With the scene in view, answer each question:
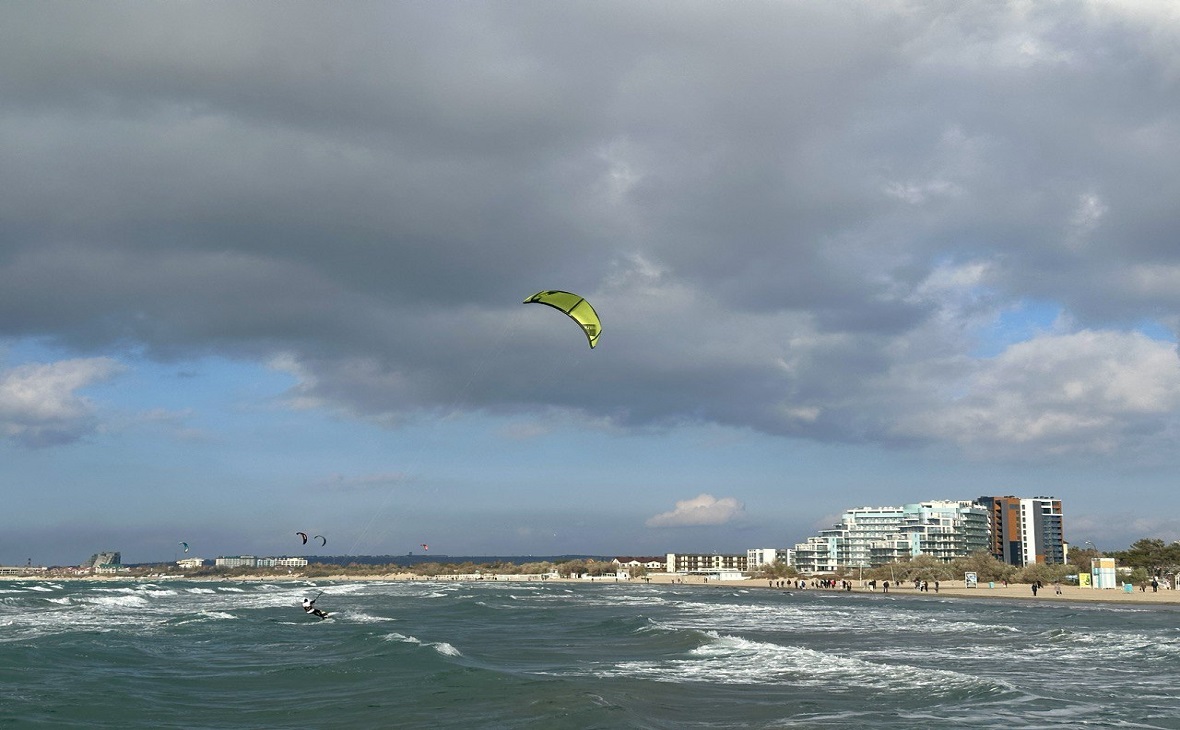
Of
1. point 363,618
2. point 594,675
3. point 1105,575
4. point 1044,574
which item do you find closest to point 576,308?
point 594,675

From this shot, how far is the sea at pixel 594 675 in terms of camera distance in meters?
19.3

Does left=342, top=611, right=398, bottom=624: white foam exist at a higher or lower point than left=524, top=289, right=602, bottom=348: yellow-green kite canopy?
lower

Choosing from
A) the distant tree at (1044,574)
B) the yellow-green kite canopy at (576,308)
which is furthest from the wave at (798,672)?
the distant tree at (1044,574)

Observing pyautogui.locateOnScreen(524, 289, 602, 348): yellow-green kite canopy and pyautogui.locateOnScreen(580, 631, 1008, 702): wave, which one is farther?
pyautogui.locateOnScreen(524, 289, 602, 348): yellow-green kite canopy

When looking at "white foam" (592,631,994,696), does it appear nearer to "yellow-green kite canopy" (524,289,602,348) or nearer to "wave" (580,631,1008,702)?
"wave" (580,631,1008,702)

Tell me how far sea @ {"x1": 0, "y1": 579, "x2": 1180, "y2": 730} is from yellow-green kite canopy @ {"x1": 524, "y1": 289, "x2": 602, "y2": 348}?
9436 mm

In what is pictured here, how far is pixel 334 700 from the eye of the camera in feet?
71.1

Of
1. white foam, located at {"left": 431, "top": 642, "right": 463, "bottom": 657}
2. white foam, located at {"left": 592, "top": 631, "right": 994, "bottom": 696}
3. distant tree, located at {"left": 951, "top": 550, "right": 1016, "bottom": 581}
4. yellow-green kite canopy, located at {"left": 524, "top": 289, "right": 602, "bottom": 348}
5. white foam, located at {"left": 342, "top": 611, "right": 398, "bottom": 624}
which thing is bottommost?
distant tree, located at {"left": 951, "top": 550, "right": 1016, "bottom": 581}

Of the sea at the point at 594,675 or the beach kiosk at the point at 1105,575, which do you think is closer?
the sea at the point at 594,675

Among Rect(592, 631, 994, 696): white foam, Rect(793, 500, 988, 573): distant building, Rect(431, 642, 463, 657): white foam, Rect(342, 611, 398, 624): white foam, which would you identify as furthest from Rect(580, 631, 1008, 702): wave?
Rect(793, 500, 988, 573): distant building

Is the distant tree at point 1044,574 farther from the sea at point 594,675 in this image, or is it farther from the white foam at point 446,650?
the white foam at point 446,650

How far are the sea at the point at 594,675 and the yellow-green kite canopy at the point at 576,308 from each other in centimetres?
944

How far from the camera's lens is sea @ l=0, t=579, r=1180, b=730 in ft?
63.5

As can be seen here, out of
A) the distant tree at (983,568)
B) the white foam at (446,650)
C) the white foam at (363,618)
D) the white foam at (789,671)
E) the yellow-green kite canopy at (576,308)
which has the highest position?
the yellow-green kite canopy at (576,308)
